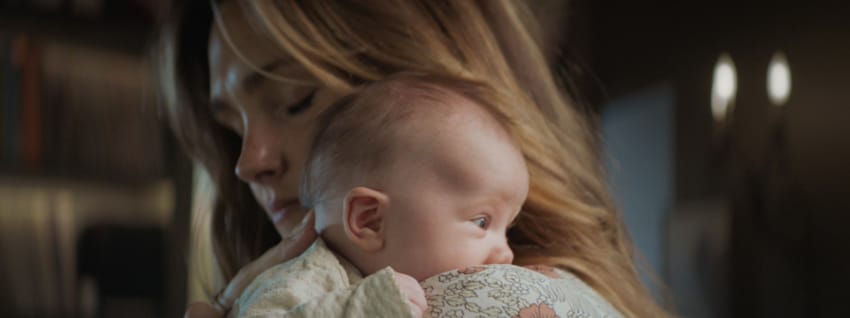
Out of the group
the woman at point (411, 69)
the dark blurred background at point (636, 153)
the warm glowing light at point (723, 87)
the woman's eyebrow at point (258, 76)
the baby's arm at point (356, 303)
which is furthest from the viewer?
the warm glowing light at point (723, 87)

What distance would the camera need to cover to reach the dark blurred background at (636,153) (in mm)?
2088

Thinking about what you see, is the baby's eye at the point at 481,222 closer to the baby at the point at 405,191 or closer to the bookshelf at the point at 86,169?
the baby at the point at 405,191

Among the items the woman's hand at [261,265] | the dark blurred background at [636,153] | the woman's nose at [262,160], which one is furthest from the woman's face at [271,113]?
the dark blurred background at [636,153]

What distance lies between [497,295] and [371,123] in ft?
0.68

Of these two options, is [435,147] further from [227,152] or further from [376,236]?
[227,152]

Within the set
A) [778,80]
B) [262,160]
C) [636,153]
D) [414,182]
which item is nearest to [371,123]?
[414,182]

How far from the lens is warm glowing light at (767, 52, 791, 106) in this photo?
2127 millimetres

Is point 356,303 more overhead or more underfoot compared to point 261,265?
more overhead

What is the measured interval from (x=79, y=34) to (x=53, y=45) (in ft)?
0.28

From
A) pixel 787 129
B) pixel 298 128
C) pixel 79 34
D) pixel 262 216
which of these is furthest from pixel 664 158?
pixel 79 34

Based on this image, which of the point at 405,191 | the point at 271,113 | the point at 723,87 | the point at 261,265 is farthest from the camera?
the point at 723,87

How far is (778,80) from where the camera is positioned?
2145mm

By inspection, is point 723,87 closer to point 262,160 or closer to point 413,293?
point 262,160

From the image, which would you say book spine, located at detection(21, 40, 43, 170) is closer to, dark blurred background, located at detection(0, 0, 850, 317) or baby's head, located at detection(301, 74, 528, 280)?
dark blurred background, located at detection(0, 0, 850, 317)
